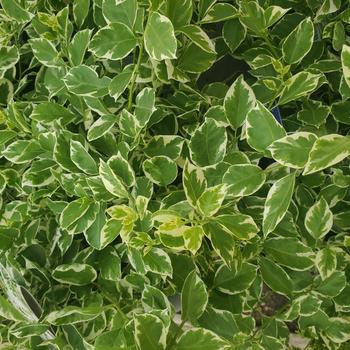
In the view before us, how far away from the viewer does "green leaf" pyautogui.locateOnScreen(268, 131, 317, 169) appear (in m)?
0.55

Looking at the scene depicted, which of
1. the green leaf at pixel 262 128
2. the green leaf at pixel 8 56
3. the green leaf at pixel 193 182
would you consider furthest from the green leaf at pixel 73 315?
the green leaf at pixel 8 56

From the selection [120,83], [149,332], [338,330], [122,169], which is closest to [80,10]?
[120,83]

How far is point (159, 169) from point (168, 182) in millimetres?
23


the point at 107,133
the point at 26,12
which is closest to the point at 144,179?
the point at 107,133

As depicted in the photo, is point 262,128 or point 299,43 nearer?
point 262,128

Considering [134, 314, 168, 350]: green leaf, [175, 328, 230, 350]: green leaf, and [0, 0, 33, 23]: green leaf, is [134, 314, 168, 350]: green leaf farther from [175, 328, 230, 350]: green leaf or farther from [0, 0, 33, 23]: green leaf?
[0, 0, 33, 23]: green leaf

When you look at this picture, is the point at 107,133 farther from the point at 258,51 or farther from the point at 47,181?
the point at 258,51

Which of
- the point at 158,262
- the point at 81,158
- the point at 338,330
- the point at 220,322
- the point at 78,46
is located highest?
the point at 78,46

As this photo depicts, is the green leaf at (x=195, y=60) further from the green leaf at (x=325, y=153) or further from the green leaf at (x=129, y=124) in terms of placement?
→ the green leaf at (x=325, y=153)

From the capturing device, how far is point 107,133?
2.47ft

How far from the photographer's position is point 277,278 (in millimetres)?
756

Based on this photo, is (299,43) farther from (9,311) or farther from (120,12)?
(9,311)

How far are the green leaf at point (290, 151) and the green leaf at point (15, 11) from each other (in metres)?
0.48

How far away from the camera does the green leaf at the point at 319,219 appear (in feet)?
2.38
